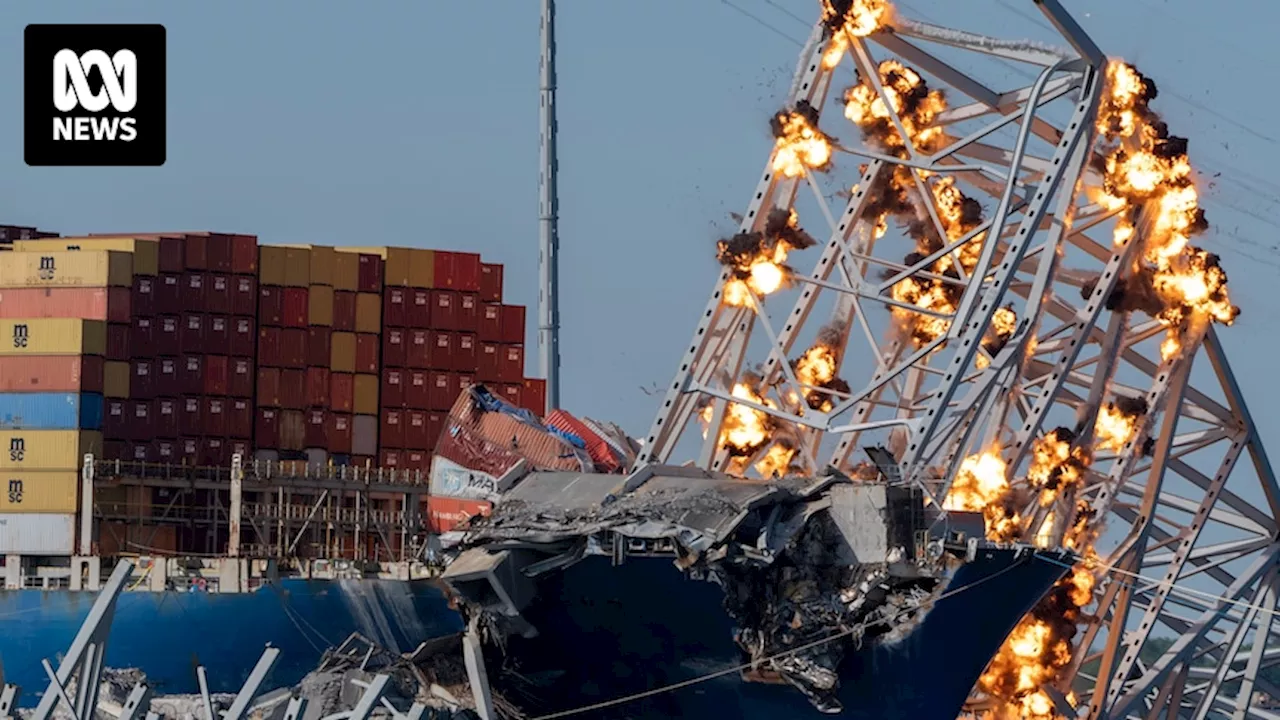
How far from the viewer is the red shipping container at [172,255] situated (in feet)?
291

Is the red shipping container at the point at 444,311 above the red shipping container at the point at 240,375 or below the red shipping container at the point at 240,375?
above

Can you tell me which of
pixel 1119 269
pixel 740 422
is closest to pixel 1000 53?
pixel 1119 269

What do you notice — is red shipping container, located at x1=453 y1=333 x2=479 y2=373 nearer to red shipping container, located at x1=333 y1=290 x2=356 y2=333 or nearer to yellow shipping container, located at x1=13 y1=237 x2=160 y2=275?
red shipping container, located at x1=333 y1=290 x2=356 y2=333

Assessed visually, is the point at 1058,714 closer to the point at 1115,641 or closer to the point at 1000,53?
the point at 1115,641

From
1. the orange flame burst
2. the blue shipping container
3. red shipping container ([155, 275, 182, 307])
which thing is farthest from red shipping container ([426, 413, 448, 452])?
the orange flame burst

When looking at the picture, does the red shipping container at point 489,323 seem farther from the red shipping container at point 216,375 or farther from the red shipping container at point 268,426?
the red shipping container at point 216,375

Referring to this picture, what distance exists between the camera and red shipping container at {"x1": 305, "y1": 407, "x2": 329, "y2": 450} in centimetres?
9181

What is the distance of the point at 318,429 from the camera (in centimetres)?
9194

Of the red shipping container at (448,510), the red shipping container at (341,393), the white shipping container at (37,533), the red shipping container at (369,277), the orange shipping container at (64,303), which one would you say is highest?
the red shipping container at (369,277)

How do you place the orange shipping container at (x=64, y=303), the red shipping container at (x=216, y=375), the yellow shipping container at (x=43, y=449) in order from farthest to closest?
the red shipping container at (x=216, y=375) → the orange shipping container at (x=64, y=303) → the yellow shipping container at (x=43, y=449)

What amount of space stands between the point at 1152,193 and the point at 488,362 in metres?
34.4

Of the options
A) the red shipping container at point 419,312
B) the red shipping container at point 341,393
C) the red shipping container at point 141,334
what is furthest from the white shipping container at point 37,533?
the red shipping container at point 419,312

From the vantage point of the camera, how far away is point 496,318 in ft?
307

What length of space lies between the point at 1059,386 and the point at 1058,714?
652 cm
